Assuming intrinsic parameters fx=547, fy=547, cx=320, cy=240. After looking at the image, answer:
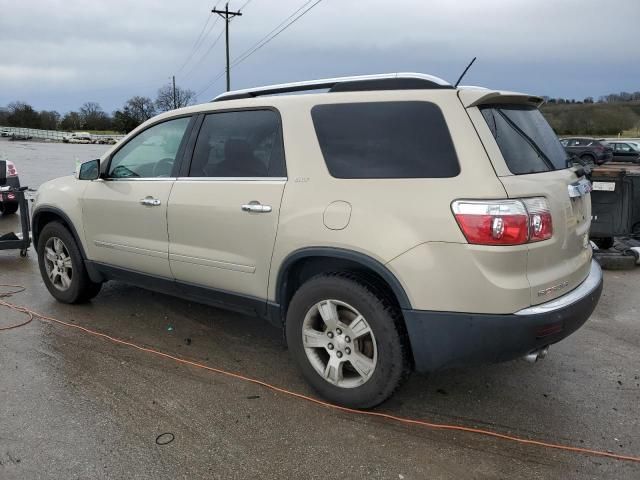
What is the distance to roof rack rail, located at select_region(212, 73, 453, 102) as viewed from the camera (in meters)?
3.11

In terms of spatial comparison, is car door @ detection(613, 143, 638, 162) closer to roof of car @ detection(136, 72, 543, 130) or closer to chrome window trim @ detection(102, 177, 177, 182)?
roof of car @ detection(136, 72, 543, 130)

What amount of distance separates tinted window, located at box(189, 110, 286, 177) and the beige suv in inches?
0.5

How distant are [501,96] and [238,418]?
2409 mm

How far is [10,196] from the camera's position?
10.8 metres

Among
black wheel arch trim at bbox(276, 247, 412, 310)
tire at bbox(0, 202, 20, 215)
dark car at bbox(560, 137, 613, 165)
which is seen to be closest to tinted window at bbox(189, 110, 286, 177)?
black wheel arch trim at bbox(276, 247, 412, 310)

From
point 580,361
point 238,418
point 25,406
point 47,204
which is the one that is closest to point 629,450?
point 580,361

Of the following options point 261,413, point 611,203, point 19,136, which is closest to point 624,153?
point 611,203

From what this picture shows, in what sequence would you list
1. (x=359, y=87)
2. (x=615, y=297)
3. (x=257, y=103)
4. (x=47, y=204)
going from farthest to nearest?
(x=615, y=297) → (x=47, y=204) → (x=257, y=103) → (x=359, y=87)

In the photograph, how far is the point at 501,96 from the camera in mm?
3086

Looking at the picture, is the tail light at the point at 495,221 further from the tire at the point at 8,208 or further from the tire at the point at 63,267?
the tire at the point at 8,208

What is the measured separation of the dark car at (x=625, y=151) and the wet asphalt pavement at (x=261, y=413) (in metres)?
31.3

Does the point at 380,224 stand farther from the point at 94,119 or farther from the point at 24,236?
the point at 94,119

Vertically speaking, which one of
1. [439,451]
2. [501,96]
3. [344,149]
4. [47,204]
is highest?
[501,96]

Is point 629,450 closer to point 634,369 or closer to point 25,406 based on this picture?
point 634,369
